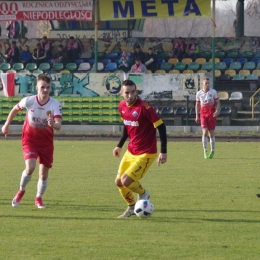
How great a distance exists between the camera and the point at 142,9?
30391 mm

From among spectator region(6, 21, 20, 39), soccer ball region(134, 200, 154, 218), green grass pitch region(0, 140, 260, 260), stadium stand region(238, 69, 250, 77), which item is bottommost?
green grass pitch region(0, 140, 260, 260)

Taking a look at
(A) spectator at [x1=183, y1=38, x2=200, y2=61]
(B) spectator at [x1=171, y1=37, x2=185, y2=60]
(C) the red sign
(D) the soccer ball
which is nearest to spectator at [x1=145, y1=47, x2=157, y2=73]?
(B) spectator at [x1=171, y1=37, x2=185, y2=60]

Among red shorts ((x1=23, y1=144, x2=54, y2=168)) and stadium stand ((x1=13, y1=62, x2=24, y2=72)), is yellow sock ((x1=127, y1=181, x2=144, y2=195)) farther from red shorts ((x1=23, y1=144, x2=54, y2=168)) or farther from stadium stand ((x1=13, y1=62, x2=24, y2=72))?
stadium stand ((x1=13, y1=62, x2=24, y2=72))

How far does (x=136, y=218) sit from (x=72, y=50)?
81.0ft

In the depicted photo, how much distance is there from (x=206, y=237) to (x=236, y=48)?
89.0ft

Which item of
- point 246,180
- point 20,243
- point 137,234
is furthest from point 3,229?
point 246,180

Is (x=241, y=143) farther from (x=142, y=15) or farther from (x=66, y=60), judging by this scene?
(x=66, y=60)

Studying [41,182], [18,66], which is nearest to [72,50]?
[18,66]

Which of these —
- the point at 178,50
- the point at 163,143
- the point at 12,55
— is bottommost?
the point at 163,143

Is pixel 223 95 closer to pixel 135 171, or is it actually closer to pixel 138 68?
pixel 138 68

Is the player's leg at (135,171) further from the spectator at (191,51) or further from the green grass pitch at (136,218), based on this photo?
the spectator at (191,51)

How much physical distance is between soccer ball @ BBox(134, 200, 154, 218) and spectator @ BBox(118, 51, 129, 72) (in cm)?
2294

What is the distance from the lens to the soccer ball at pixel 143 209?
924 cm

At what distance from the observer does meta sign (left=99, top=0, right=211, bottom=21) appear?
30.0 meters
